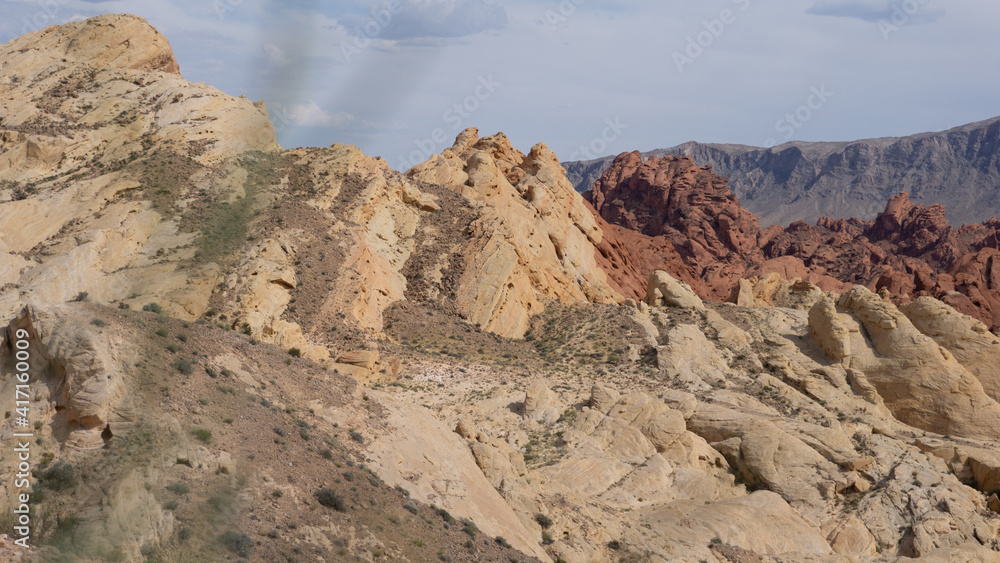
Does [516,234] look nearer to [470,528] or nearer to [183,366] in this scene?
[470,528]

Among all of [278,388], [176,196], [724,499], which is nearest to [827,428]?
[724,499]

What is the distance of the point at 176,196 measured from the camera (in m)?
37.9

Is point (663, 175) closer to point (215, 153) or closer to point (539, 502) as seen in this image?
point (215, 153)

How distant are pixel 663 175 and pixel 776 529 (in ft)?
345

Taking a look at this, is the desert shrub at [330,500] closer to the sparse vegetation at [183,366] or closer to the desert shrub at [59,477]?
the sparse vegetation at [183,366]

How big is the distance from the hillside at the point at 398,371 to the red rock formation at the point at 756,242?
26120mm

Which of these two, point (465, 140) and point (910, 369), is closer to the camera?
point (910, 369)

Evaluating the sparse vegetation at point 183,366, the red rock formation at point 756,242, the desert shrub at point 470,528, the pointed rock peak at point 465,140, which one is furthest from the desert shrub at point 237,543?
the red rock formation at point 756,242

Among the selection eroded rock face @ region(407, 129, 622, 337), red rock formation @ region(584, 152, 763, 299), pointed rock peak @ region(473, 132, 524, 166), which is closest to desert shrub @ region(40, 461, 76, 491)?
eroded rock face @ region(407, 129, 622, 337)

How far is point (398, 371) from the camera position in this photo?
1347 inches

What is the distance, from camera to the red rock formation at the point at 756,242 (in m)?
80.2

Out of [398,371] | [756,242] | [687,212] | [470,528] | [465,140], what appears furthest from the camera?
[756,242]

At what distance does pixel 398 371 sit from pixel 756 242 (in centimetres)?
10988


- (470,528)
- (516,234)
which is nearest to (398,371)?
(470,528)
